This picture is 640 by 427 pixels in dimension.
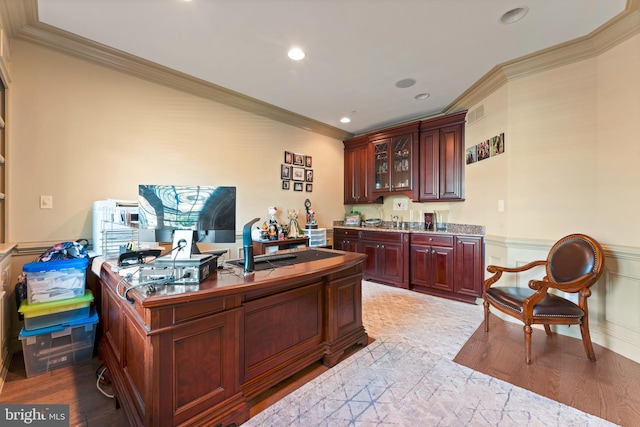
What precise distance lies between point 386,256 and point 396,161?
1.60 meters

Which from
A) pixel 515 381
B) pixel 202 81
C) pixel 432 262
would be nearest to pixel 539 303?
pixel 515 381

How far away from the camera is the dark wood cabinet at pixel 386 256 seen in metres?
4.10

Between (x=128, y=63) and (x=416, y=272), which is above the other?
(x=128, y=63)

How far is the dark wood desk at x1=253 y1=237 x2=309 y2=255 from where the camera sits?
12.3 feet

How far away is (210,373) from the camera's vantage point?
1409 millimetres

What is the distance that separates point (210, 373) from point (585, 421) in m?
2.11

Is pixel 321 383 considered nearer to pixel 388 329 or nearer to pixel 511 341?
pixel 388 329

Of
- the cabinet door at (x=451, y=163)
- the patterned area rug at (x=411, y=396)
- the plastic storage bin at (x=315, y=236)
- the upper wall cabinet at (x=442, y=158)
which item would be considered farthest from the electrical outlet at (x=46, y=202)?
the cabinet door at (x=451, y=163)

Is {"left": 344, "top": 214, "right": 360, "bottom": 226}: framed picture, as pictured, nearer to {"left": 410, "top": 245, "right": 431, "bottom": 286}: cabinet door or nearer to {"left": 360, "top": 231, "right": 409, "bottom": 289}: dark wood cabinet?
{"left": 360, "top": 231, "right": 409, "bottom": 289}: dark wood cabinet

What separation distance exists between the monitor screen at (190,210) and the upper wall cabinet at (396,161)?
3.39 meters

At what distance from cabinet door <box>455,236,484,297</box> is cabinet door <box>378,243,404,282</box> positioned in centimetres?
81

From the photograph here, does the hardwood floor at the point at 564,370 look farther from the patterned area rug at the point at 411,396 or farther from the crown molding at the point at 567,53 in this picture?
the crown molding at the point at 567,53

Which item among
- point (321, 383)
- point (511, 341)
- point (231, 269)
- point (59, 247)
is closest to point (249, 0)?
point (231, 269)

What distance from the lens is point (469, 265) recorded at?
137 inches
